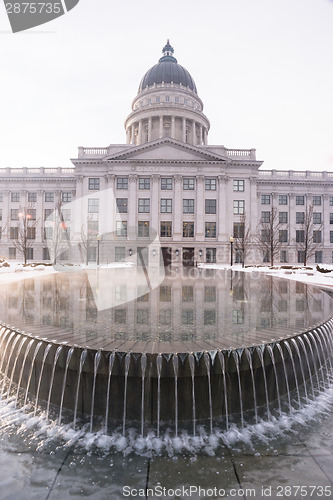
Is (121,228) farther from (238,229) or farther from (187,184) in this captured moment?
(238,229)

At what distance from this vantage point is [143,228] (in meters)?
51.9

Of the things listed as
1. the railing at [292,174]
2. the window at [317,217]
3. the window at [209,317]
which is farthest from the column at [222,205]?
the window at [209,317]

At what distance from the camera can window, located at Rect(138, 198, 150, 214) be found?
172 ft

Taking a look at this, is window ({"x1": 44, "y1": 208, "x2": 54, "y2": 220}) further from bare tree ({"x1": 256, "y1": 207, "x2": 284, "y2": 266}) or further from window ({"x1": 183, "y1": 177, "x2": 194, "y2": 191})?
bare tree ({"x1": 256, "y1": 207, "x2": 284, "y2": 266})

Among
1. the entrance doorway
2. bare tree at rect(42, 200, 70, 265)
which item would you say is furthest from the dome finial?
the entrance doorway

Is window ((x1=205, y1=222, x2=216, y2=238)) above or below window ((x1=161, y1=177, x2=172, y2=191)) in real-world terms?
below

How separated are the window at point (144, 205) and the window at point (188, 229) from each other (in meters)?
8.18

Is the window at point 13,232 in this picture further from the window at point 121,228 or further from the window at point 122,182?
the window at point 122,182

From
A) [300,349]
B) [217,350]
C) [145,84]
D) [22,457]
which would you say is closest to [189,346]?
[217,350]

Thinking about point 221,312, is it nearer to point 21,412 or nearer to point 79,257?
point 21,412

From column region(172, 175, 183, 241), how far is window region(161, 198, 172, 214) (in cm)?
93

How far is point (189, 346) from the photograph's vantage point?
5.02 meters

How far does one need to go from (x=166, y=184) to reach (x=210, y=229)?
1277 cm

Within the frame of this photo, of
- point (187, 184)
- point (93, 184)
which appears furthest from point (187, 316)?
point (93, 184)
